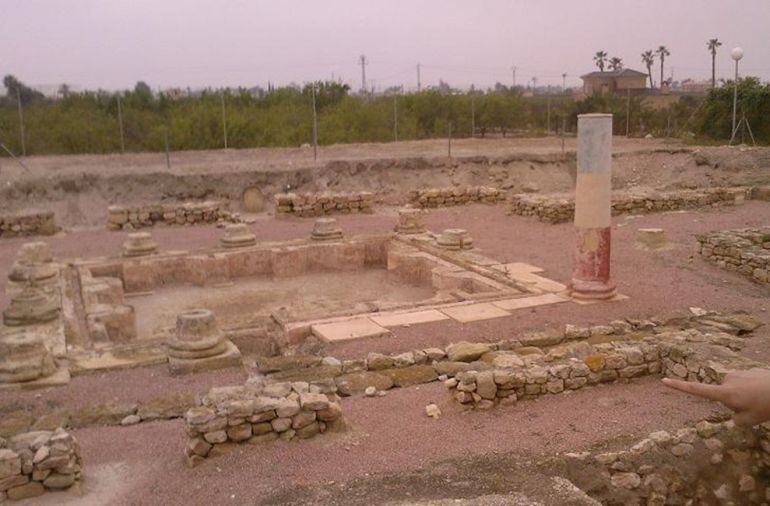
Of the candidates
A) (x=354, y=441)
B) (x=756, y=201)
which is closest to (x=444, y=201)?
(x=756, y=201)

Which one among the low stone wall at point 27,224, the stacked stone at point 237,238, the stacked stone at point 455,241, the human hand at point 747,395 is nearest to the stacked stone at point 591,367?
the human hand at point 747,395

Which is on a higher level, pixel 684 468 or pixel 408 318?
pixel 408 318

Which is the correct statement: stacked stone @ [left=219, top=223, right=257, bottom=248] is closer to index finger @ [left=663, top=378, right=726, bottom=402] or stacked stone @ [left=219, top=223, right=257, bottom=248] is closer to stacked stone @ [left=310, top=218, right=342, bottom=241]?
stacked stone @ [left=310, top=218, right=342, bottom=241]

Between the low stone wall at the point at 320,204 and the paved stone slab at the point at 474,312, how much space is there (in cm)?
958

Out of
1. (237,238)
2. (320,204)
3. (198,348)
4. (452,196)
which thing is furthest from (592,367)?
(452,196)

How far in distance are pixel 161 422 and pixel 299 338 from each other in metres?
2.70

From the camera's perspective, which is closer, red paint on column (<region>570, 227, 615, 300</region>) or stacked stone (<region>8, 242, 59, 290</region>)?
red paint on column (<region>570, 227, 615, 300</region>)

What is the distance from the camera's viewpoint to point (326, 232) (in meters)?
15.0

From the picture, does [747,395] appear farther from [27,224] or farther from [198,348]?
[27,224]

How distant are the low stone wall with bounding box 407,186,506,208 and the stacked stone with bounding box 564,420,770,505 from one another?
1445cm

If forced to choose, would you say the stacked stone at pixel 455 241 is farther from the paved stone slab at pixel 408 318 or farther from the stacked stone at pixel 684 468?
the stacked stone at pixel 684 468

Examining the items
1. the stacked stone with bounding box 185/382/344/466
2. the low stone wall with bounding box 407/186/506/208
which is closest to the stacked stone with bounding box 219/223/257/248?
the low stone wall with bounding box 407/186/506/208

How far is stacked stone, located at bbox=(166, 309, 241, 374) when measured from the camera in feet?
26.6

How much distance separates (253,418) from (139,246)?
897 cm
